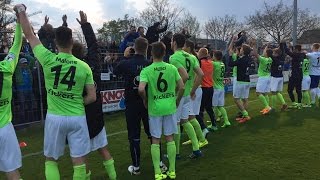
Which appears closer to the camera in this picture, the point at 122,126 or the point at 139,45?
the point at 139,45

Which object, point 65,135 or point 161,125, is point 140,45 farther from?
point 65,135

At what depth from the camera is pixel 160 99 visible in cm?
611

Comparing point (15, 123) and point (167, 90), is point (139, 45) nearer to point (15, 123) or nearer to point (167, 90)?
point (167, 90)

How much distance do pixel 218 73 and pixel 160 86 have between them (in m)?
4.91

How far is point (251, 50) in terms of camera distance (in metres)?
11.9

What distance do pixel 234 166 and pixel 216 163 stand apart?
37 centimetres

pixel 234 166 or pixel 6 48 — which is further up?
pixel 6 48

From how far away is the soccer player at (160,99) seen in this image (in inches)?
238

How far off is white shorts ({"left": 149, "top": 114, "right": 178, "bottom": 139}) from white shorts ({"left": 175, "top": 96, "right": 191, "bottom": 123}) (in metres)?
0.99

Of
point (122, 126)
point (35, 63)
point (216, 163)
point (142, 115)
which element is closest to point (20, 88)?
point (35, 63)

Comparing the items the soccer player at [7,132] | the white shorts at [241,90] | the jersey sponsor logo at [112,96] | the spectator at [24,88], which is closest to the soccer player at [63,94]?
the soccer player at [7,132]

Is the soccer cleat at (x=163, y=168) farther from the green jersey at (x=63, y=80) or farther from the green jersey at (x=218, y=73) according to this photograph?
the green jersey at (x=218, y=73)

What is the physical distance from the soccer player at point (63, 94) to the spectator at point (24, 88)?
6463mm

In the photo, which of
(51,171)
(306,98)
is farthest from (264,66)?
(51,171)
